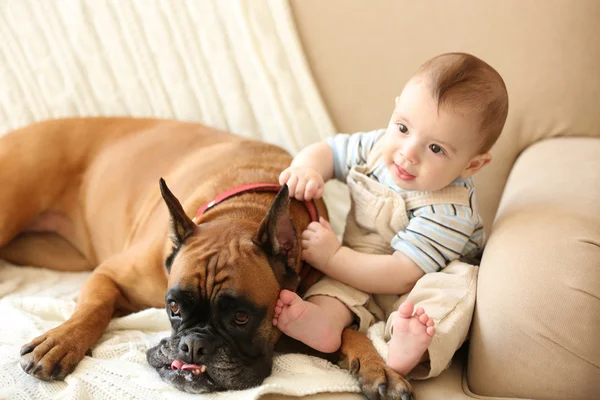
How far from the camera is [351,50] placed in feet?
7.95

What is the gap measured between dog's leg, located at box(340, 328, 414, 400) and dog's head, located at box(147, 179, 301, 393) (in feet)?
0.68

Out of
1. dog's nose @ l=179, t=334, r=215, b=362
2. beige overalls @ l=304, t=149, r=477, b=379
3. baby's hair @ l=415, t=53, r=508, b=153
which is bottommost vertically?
beige overalls @ l=304, t=149, r=477, b=379

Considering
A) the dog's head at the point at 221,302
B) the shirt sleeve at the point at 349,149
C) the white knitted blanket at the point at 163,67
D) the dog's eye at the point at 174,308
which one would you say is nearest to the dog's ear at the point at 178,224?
the dog's head at the point at 221,302

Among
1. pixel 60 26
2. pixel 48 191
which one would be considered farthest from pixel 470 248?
pixel 60 26

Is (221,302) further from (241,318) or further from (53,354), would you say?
(53,354)

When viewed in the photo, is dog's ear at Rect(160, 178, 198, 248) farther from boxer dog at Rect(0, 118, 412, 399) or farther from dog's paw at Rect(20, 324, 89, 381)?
dog's paw at Rect(20, 324, 89, 381)

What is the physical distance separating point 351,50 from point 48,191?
133 centimetres

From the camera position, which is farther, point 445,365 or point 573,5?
point 573,5

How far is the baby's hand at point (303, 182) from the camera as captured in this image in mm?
1851

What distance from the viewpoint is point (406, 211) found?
6.15 feet

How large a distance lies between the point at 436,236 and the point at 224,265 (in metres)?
0.65

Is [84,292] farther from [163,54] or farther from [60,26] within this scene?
[60,26]

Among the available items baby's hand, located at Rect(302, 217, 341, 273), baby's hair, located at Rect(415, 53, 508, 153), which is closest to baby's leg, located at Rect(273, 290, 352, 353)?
baby's hand, located at Rect(302, 217, 341, 273)

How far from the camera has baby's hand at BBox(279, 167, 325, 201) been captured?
1.85 m
